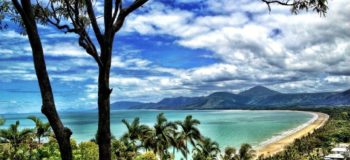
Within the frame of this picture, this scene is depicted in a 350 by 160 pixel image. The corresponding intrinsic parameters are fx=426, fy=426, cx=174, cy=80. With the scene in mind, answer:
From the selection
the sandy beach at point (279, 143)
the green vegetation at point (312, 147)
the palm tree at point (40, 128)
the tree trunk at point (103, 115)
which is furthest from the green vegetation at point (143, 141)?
the tree trunk at point (103, 115)

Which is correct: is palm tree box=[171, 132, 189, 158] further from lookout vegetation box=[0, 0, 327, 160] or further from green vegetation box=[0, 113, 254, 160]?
lookout vegetation box=[0, 0, 327, 160]

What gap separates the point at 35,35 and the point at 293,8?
4.72 meters

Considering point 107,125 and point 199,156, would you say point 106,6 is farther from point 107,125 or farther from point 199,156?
point 199,156

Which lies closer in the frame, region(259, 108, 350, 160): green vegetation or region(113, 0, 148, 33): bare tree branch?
region(113, 0, 148, 33): bare tree branch

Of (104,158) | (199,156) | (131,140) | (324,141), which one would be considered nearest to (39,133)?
(131,140)

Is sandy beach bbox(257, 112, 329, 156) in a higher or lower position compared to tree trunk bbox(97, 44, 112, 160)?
lower

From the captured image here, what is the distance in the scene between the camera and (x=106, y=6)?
21.0 feet

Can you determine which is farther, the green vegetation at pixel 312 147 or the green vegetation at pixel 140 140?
the green vegetation at pixel 312 147

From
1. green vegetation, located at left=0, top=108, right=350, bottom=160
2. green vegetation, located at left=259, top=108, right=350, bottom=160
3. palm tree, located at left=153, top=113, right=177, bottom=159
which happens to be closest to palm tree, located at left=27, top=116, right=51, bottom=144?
green vegetation, located at left=0, top=108, right=350, bottom=160

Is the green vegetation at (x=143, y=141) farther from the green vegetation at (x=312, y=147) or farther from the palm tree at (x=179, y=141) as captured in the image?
the green vegetation at (x=312, y=147)

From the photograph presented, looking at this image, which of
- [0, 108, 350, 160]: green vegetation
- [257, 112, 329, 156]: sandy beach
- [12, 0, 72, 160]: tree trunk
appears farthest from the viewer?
[257, 112, 329, 156]: sandy beach

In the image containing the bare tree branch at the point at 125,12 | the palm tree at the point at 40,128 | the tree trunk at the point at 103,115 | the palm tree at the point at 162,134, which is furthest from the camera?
the palm tree at the point at 162,134

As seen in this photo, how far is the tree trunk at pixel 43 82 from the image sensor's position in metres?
6.10

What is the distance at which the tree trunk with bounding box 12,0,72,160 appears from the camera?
610 cm
